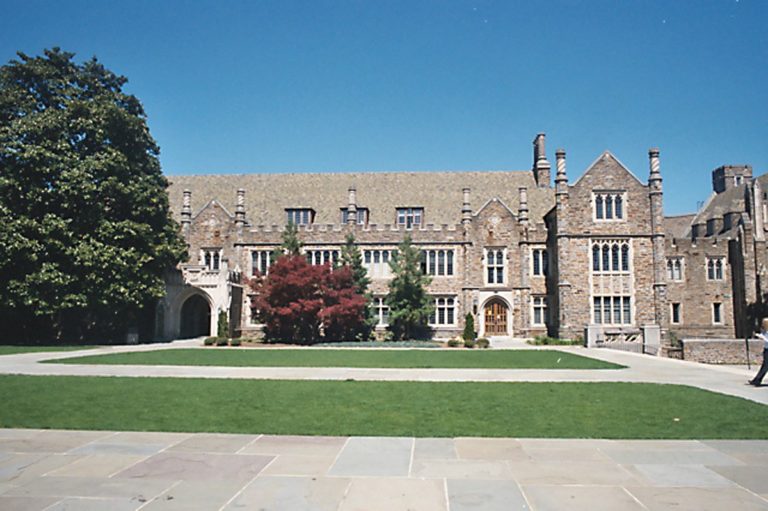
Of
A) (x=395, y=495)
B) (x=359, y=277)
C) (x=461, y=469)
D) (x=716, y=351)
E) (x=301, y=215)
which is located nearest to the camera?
(x=395, y=495)

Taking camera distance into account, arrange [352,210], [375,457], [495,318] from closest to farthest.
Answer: [375,457] < [495,318] < [352,210]

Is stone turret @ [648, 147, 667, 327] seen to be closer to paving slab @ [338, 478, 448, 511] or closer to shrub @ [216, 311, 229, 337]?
shrub @ [216, 311, 229, 337]

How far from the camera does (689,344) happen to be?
25500mm

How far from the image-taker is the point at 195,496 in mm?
5012

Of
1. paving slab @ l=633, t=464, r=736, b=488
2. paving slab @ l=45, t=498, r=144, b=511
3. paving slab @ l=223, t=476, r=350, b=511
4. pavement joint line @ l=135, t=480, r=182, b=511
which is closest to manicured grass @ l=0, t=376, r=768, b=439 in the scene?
paving slab @ l=633, t=464, r=736, b=488

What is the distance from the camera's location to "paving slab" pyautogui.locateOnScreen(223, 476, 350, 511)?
4.76m

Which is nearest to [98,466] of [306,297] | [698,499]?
[698,499]

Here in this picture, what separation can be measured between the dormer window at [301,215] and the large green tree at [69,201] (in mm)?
10014

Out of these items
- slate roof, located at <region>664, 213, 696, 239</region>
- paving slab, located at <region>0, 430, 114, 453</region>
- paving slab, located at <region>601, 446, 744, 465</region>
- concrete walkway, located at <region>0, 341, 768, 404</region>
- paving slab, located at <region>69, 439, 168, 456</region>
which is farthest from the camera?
slate roof, located at <region>664, 213, 696, 239</region>

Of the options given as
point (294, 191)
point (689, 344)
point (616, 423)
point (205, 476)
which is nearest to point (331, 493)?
point (205, 476)

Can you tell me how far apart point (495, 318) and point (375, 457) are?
98.3 ft

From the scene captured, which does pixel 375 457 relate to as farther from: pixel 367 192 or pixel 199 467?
pixel 367 192

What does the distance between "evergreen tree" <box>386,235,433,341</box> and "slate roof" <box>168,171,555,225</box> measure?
5.59 m

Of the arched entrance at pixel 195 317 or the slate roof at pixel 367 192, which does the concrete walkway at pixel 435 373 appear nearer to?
the arched entrance at pixel 195 317
